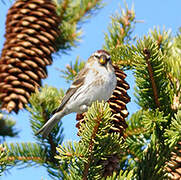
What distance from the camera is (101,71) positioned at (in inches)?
134

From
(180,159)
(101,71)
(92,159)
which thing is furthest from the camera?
(101,71)

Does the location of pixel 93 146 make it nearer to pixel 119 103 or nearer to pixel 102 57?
pixel 119 103

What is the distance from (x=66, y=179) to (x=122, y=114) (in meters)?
0.64

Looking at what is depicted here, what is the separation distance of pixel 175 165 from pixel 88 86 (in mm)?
1395

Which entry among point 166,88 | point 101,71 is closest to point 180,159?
point 166,88

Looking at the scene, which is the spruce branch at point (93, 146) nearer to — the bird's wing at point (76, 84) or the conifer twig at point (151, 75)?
the conifer twig at point (151, 75)

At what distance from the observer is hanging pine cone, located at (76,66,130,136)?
7.79 feet

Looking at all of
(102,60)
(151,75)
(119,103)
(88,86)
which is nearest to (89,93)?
(88,86)

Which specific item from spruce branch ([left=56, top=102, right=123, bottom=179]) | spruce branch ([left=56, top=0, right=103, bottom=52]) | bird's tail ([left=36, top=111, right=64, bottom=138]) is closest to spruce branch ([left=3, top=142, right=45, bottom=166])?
bird's tail ([left=36, top=111, right=64, bottom=138])

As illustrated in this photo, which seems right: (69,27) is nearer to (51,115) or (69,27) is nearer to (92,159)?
(51,115)

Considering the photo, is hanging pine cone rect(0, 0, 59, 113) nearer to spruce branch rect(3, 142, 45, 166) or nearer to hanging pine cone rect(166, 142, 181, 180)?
spruce branch rect(3, 142, 45, 166)

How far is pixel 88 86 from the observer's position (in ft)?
11.1

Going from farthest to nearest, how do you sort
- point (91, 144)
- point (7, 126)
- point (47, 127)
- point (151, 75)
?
1. point (7, 126)
2. point (47, 127)
3. point (151, 75)
4. point (91, 144)

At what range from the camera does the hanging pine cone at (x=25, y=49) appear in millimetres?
3207
